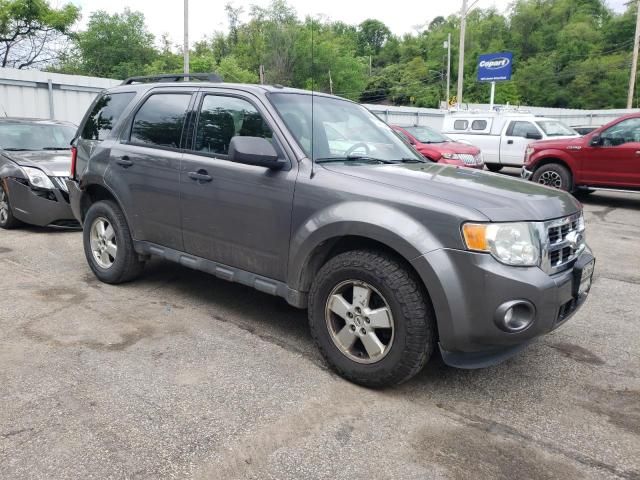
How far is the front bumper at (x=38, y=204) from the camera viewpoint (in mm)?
6934

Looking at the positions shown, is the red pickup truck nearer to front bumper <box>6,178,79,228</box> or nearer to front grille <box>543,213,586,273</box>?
front grille <box>543,213,586,273</box>

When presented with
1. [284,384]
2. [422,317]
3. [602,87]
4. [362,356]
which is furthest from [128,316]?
[602,87]

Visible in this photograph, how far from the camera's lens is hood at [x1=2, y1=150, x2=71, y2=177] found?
23.0 ft

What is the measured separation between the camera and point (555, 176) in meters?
10.5

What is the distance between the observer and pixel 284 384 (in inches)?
126

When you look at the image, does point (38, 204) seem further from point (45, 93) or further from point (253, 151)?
point (45, 93)

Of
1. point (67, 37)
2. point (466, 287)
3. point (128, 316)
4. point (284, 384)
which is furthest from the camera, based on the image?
point (67, 37)

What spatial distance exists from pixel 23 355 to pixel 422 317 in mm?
2582

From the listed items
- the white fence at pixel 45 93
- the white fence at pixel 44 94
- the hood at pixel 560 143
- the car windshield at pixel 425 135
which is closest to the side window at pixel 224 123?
the hood at pixel 560 143

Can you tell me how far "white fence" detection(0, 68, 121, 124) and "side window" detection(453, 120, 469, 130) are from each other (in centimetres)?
1064

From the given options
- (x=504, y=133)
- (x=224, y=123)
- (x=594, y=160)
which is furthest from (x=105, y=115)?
(x=504, y=133)

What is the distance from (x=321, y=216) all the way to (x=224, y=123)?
4.11 ft

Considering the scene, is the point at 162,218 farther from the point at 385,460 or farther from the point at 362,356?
the point at 385,460

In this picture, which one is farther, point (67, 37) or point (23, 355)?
point (67, 37)
